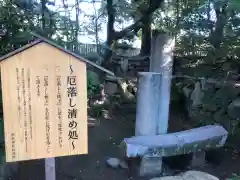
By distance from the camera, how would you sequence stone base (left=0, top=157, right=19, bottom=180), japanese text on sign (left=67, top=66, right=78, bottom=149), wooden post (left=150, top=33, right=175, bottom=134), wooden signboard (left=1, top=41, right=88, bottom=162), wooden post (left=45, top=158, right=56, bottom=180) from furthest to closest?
wooden post (left=150, top=33, right=175, bottom=134) < stone base (left=0, top=157, right=19, bottom=180) < wooden post (left=45, top=158, right=56, bottom=180) < japanese text on sign (left=67, top=66, right=78, bottom=149) < wooden signboard (left=1, top=41, right=88, bottom=162)

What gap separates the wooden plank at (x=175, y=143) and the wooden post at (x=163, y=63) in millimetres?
312

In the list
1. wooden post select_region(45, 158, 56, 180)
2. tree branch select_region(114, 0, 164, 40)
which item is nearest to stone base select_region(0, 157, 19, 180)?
wooden post select_region(45, 158, 56, 180)

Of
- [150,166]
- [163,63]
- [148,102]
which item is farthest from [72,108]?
[163,63]

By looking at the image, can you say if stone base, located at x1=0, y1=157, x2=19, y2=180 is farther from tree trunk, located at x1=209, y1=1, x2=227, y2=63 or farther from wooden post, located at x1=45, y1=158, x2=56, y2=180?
tree trunk, located at x1=209, y1=1, x2=227, y2=63

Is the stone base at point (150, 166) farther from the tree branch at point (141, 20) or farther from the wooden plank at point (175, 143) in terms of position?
the tree branch at point (141, 20)

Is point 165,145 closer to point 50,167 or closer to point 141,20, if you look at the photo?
point 50,167

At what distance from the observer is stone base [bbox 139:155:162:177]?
4.24 metres

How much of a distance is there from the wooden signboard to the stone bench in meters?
1.51

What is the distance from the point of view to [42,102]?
7.91ft

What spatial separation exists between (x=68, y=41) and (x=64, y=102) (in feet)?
7.38

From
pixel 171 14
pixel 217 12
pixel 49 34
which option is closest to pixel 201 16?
pixel 217 12

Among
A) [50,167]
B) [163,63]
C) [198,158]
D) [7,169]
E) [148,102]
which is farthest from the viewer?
[198,158]

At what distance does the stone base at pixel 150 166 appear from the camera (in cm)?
424

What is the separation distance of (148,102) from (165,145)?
2.21ft
